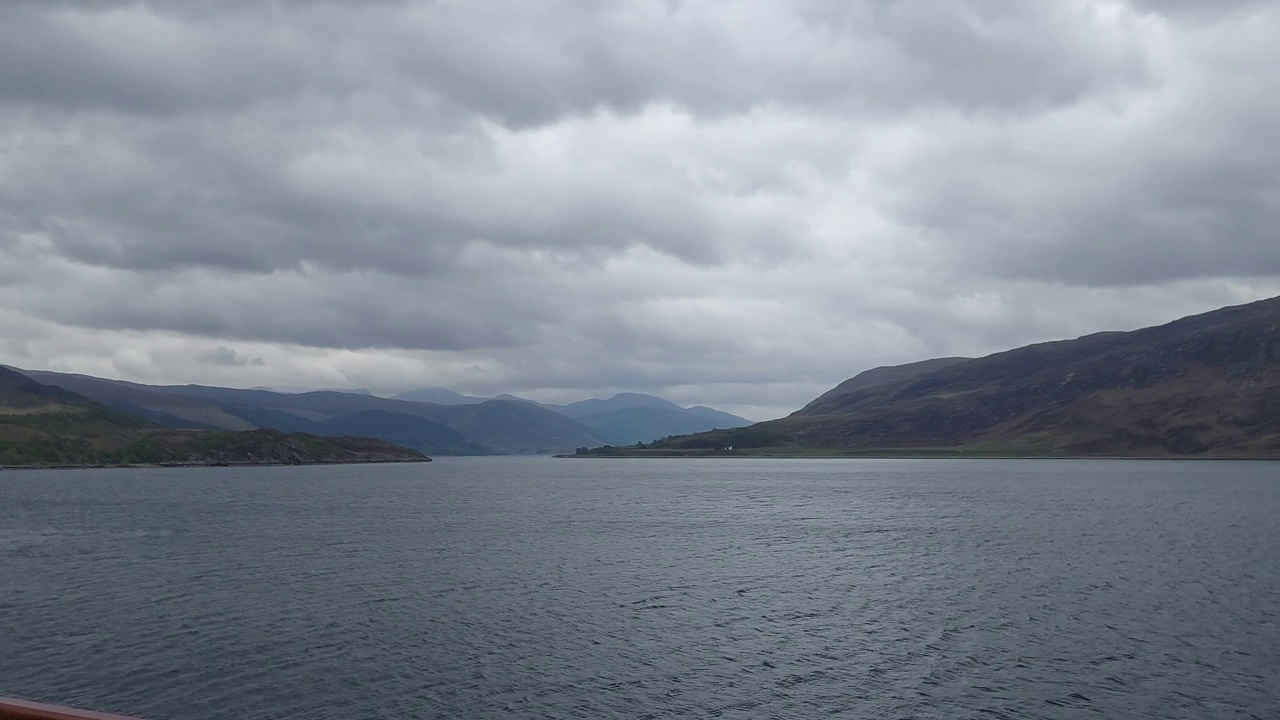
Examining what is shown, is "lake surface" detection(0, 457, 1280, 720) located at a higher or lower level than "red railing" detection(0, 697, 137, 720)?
lower

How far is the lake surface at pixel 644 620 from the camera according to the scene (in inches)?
1732

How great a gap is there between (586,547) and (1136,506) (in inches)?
4084

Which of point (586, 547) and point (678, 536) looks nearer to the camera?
point (586, 547)

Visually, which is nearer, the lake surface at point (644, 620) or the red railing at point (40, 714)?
the red railing at point (40, 714)

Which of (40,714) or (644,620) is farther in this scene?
(644,620)

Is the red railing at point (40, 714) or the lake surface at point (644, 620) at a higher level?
the red railing at point (40, 714)

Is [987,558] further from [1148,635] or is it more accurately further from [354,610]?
[354,610]

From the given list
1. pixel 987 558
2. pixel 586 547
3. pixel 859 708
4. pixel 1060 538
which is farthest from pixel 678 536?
pixel 859 708

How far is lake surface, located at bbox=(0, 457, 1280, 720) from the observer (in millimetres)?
44000

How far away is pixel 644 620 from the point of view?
61.8m

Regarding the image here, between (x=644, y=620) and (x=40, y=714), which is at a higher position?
(x=40, y=714)

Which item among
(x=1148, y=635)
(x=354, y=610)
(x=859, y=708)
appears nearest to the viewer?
(x=859, y=708)

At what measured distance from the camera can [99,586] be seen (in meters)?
71.6

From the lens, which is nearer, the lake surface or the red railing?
the red railing
